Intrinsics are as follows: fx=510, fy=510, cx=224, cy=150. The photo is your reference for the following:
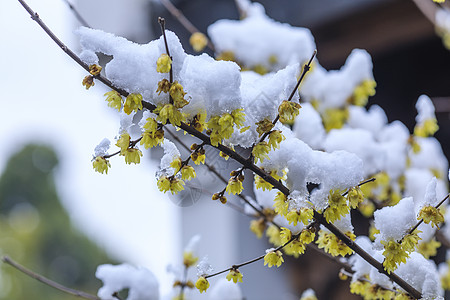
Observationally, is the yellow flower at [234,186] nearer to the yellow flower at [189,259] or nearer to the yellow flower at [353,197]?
the yellow flower at [353,197]

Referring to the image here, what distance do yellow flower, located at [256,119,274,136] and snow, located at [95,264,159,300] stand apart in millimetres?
368

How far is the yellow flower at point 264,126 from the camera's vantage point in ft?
1.81

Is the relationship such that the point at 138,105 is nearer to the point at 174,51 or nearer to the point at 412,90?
the point at 174,51

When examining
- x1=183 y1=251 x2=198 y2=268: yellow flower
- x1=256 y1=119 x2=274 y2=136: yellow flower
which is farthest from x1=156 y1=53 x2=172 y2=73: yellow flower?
x1=183 y1=251 x2=198 y2=268: yellow flower

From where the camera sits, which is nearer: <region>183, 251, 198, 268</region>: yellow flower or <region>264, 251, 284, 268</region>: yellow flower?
<region>264, 251, 284, 268</region>: yellow flower

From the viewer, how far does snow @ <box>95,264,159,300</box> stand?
2.55 feet

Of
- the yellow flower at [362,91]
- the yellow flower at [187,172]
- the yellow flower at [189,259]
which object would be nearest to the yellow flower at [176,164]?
the yellow flower at [187,172]

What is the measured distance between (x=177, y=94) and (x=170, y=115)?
0.9 inches

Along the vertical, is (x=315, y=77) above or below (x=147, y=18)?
below

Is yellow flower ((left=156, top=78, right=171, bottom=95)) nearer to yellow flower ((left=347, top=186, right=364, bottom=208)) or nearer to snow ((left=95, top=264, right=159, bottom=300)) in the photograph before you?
yellow flower ((left=347, top=186, right=364, bottom=208))

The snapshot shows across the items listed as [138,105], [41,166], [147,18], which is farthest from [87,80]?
[41,166]

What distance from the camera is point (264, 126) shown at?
554mm

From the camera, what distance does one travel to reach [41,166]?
10.7 metres

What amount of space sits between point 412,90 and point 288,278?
3.51ft
